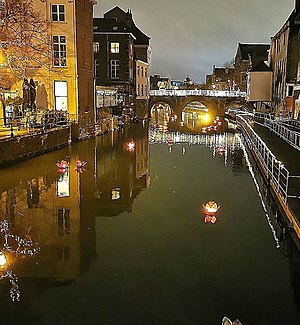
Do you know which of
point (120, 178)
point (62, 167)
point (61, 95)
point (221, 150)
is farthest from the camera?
point (61, 95)

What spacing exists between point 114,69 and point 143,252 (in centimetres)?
3733

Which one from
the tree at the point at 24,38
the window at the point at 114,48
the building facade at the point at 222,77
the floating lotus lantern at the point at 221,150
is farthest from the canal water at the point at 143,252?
the building facade at the point at 222,77

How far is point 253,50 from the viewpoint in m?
69.8

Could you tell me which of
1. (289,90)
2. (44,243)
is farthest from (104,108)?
(44,243)

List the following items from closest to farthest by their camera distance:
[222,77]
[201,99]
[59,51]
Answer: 1. [59,51]
2. [201,99]
3. [222,77]

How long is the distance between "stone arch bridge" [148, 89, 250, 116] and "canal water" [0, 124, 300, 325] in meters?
41.6

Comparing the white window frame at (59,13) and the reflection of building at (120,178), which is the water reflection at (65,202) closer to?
the reflection of building at (120,178)

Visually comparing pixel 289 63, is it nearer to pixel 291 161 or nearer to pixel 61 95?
pixel 61 95

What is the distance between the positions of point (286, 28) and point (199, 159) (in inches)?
893

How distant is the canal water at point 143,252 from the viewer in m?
5.61

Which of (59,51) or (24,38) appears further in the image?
(59,51)

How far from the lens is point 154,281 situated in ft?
21.1

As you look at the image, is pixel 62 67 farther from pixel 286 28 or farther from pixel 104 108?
pixel 286 28

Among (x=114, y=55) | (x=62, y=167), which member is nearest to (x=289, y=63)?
(x=114, y=55)
